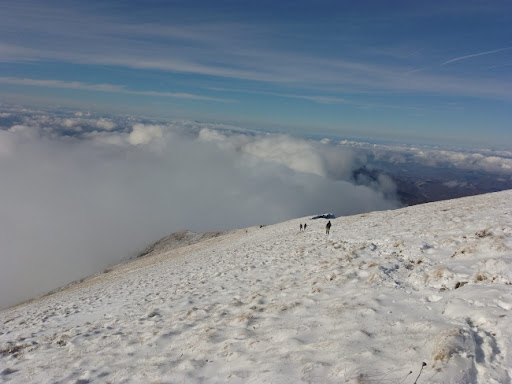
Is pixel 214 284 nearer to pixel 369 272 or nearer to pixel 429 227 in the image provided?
pixel 369 272

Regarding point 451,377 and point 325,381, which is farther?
point 325,381

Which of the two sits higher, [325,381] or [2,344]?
[325,381]

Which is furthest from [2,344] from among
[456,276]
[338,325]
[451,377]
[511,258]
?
[511,258]

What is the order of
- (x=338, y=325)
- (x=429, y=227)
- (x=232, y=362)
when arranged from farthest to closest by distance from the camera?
(x=429, y=227) < (x=338, y=325) < (x=232, y=362)

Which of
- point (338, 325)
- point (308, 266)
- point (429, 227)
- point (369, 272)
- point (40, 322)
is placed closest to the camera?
point (338, 325)

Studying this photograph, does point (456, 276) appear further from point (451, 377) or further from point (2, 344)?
point (2, 344)

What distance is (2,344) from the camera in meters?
10.8

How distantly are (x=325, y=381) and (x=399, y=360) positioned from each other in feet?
4.72

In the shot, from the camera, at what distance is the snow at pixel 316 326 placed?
5.87 metres

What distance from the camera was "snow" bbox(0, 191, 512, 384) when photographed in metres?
5.87

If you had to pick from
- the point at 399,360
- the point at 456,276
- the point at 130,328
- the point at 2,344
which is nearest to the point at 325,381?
A: the point at 399,360

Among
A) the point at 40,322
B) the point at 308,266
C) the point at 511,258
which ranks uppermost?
the point at 511,258

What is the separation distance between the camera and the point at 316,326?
8070mm

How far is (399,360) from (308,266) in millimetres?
9066
